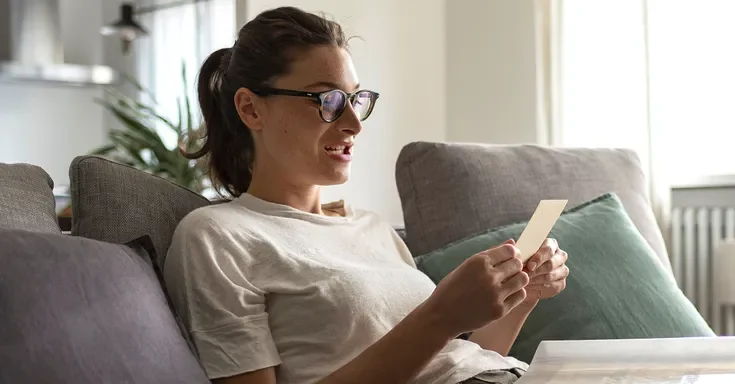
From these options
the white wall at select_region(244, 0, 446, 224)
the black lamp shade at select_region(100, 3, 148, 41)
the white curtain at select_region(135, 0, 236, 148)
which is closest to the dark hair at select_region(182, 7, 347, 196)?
the white wall at select_region(244, 0, 446, 224)

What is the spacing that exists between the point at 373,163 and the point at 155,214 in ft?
8.33

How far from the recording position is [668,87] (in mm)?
3717

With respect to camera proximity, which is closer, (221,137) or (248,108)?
(248,108)

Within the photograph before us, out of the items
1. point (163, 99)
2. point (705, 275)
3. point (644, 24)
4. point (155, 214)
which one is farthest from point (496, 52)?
point (155, 214)

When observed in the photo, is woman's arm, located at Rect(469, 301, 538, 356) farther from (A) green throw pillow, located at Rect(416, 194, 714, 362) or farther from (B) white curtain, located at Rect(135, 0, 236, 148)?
(B) white curtain, located at Rect(135, 0, 236, 148)

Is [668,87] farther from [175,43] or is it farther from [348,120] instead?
[175,43]

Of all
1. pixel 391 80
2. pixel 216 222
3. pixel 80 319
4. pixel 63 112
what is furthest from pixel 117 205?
pixel 63 112

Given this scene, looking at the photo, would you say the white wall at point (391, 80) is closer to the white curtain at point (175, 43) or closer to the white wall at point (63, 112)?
the white curtain at point (175, 43)

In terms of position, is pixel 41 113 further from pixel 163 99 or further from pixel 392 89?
pixel 392 89

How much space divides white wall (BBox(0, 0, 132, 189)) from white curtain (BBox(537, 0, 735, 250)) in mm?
3570

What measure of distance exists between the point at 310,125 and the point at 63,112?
489cm

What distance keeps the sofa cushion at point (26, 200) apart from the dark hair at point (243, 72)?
293 mm

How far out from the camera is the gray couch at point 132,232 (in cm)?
89

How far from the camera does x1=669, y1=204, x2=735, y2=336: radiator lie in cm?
359
